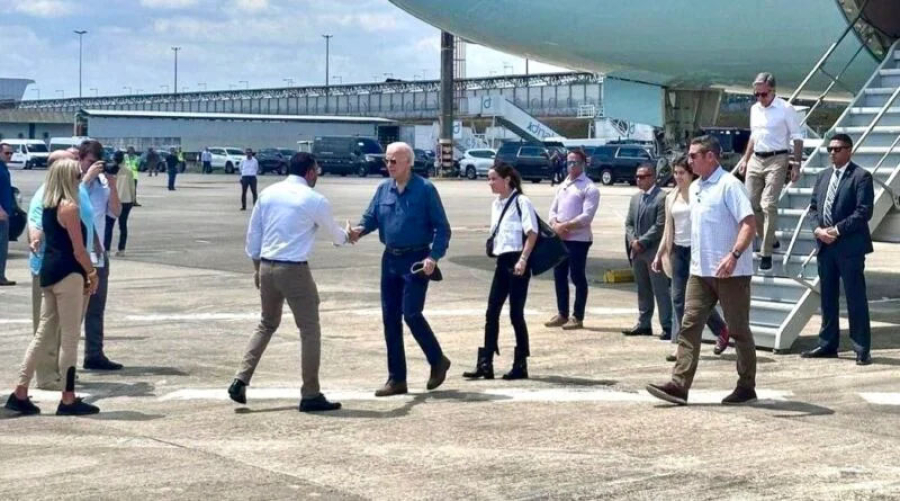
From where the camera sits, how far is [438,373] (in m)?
10.0

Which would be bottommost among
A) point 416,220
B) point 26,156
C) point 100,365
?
point 100,365

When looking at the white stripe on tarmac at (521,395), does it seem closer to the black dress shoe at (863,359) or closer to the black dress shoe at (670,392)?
the black dress shoe at (670,392)

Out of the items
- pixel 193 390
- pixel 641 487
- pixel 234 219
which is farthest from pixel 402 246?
pixel 234 219

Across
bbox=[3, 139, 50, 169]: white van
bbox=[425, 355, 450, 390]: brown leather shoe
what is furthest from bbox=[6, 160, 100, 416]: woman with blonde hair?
bbox=[3, 139, 50, 169]: white van

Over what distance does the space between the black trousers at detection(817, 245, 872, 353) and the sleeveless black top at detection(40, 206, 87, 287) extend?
5.84 m

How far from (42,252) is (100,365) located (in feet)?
6.09

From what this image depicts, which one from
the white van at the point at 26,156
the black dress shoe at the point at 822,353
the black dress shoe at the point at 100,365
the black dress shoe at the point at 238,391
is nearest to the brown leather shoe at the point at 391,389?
the black dress shoe at the point at 238,391

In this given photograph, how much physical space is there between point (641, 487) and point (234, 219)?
86.0 ft

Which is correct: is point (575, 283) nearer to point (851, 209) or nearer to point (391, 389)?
point (851, 209)

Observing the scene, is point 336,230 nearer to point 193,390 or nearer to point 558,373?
point 193,390

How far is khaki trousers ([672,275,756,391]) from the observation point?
9492 millimetres

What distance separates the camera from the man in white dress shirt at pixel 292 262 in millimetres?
9375

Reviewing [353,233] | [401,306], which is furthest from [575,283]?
[353,233]

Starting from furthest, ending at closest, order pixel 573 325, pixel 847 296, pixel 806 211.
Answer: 1. pixel 573 325
2. pixel 806 211
3. pixel 847 296
